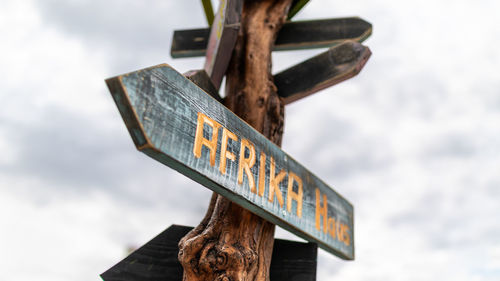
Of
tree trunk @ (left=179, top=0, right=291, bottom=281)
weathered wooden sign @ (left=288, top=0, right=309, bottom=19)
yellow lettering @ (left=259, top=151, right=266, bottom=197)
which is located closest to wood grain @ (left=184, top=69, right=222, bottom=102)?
tree trunk @ (left=179, top=0, right=291, bottom=281)

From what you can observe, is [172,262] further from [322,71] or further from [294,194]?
[322,71]

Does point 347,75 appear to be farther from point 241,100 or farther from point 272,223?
point 272,223

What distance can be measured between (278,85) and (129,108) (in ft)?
4.35

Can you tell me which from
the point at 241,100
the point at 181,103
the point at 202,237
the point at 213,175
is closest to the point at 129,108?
the point at 181,103

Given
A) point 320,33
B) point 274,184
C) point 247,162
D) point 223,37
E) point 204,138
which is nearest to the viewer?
point 204,138

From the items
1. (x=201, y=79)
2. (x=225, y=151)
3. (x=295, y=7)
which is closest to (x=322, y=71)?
(x=295, y=7)

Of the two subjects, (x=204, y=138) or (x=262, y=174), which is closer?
(x=204, y=138)

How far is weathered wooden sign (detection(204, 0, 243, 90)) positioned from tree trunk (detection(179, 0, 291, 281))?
10 centimetres

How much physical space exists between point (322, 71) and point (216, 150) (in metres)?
1.14

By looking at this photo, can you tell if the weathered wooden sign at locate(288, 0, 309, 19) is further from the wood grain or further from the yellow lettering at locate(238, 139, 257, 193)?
the yellow lettering at locate(238, 139, 257, 193)

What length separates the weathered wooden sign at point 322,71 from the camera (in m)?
2.27

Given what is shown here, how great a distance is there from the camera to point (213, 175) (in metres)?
1.39

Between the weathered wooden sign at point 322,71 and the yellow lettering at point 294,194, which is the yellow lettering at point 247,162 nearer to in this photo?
the yellow lettering at point 294,194

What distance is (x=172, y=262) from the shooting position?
1.82m
